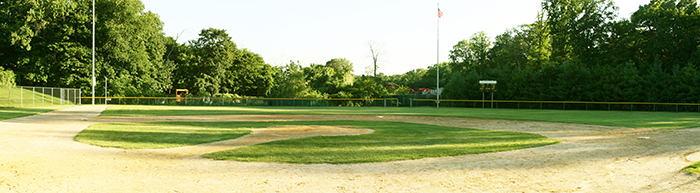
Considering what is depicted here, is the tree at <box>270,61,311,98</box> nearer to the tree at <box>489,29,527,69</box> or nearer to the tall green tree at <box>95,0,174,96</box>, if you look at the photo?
the tall green tree at <box>95,0,174,96</box>

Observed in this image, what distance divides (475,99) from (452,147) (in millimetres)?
38593

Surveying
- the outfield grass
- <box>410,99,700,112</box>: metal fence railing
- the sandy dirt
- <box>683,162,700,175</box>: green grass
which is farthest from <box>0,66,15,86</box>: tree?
<box>683,162,700,175</box>: green grass

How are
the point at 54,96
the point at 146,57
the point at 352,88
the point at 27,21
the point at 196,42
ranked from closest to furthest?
1. the point at 54,96
2. the point at 27,21
3. the point at 146,57
4. the point at 352,88
5. the point at 196,42

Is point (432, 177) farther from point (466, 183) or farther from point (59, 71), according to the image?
point (59, 71)

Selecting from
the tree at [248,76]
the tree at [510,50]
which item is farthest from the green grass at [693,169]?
the tree at [248,76]

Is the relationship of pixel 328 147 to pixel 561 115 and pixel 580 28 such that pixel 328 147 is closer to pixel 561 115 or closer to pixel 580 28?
pixel 561 115

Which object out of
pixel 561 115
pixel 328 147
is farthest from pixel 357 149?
pixel 561 115

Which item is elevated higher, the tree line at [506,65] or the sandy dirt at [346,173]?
the tree line at [506,65]

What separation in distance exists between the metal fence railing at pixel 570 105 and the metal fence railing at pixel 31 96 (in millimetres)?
35885

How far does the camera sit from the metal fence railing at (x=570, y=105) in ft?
A: 114

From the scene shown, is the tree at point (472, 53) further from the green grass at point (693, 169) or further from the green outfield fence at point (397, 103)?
the green grass at point (693, 169)

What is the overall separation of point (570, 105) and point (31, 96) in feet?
161

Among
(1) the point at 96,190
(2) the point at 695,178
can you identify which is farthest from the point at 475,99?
(1) the point at 96,190

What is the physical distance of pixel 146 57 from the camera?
48.8 m
